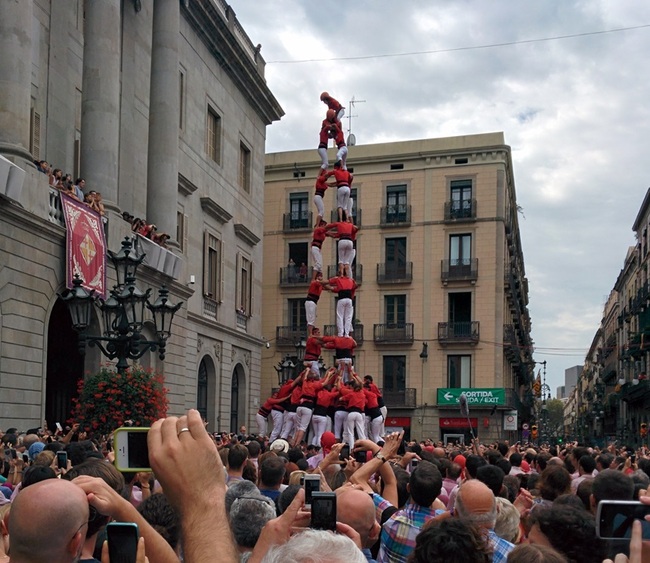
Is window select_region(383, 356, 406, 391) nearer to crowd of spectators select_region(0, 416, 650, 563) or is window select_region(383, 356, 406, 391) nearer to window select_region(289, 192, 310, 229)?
window select_region(289, 192, 310, 229)

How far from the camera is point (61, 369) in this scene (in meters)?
23.5

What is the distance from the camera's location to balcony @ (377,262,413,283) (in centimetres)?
4650

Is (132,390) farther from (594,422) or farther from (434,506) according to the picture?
(594,422)

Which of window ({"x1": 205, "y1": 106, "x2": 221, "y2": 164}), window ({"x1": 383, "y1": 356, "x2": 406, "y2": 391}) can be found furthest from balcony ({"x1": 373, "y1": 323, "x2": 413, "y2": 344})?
window ({"x1": 205, "y1": 106, "x2": 221, "y2": 164})

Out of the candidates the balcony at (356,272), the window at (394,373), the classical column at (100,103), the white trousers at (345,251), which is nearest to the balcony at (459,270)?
the balcony at (356,272)

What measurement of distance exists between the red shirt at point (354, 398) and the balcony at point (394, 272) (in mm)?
25902

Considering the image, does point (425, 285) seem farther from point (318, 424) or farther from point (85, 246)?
point (85, 246)

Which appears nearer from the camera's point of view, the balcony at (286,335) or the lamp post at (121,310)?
the lamp post at (121,310)

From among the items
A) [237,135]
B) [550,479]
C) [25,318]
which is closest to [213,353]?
[237,135]

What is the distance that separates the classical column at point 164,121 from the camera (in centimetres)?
2666

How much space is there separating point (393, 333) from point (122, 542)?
4380cm

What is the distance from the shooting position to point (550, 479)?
21.2 ft

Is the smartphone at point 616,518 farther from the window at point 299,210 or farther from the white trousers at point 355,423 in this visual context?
the window at point 299,210

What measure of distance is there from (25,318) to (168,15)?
13348 millimetres
